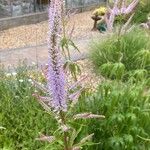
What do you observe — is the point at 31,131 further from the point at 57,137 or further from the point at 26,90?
the point at 57,137

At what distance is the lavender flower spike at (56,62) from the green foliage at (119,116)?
→ 51.0 inches

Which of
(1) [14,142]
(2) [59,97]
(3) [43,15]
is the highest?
(2) [59,97]

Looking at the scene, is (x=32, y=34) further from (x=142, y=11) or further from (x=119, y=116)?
(x=119, y=116)

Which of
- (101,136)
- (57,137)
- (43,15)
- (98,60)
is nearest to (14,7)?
(43,15)

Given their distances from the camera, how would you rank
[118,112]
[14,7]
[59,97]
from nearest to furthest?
[59,97] < [118,112] < [14,7]

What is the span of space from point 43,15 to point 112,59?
4.25 m

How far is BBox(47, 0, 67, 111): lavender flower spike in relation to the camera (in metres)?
3.05

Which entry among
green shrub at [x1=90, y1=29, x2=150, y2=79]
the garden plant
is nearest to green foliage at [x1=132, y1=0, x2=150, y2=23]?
green shrub at [x1=90, y1=29, x2=150, y2=79]

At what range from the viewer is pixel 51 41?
10.2 feet

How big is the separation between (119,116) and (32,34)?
235 inches

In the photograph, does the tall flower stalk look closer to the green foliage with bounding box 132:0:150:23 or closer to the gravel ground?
the gravel ground

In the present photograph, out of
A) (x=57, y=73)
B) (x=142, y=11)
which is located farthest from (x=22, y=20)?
(x=57, y=73)

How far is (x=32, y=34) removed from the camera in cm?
1029

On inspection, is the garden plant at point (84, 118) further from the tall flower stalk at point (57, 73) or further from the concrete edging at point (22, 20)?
the concrete edging at point (22, 20)
